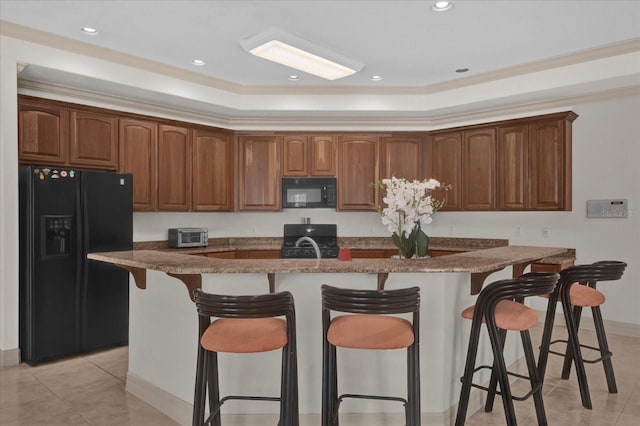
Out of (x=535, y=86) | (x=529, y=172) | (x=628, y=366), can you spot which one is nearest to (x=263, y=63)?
(x=535, y=86)

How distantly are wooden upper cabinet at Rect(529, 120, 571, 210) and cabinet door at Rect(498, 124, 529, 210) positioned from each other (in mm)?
65

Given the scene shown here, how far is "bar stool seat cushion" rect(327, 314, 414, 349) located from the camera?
1.91 m

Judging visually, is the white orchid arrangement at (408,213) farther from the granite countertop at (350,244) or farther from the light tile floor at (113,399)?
the granite countertop at (350,244)

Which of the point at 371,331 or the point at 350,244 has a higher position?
the point at 350,244

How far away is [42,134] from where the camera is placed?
3.90 metres

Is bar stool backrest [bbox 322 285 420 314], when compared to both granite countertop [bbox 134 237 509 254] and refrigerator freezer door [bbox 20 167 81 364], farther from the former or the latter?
granite countertop [bbox 134 237 509 254]

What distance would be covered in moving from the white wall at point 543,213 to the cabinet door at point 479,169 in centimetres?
30

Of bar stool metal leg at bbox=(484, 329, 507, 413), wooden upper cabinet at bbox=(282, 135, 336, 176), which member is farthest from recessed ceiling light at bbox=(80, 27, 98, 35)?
bar stool metal leg at bbox=(484, 329, 507, 413)

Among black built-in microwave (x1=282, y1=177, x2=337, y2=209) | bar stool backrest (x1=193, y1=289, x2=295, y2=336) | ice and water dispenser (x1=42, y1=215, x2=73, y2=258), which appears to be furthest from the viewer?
black built-in microwave (x1=282, y1=177, x2=337, y2=209)

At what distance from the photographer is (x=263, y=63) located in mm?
4336

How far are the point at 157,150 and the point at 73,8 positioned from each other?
180cm

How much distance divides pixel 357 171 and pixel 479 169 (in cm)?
147

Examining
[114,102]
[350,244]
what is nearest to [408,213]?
[350,244]

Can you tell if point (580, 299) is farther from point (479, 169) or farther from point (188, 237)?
point (188, 237)
